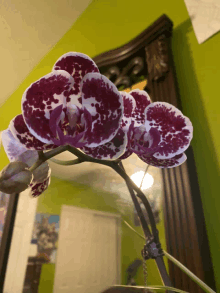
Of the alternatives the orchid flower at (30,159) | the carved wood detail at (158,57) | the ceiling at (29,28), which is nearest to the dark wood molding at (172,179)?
the carved wood detail at (158,57)

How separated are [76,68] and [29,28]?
139cm

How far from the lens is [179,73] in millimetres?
701

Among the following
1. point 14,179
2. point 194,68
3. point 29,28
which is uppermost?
point 29,28

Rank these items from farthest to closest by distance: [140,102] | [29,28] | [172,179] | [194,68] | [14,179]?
[29,28] → [194,68] → [172,179] → [140,102] → [14,179]

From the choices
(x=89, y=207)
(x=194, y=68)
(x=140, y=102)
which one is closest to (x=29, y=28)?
(x=194, y=68)

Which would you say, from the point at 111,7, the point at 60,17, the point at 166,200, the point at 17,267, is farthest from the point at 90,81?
the point at 60,17

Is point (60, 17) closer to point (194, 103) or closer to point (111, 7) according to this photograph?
point (111, 7)

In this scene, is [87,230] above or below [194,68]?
below

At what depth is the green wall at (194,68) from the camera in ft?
1.73

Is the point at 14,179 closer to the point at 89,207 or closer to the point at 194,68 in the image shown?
the point at 89,207

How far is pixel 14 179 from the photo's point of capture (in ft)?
0.65

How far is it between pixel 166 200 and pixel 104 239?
19 cm

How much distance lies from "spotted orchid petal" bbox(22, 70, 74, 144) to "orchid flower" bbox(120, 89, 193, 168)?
3.7 inches

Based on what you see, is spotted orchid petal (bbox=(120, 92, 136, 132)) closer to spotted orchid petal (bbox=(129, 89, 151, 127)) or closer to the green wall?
spotted orchid petal (bbox=(129, 89, 151, 127))
